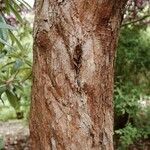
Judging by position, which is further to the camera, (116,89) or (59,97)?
(116,89)

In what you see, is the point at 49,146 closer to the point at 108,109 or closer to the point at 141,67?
the point at 108,109

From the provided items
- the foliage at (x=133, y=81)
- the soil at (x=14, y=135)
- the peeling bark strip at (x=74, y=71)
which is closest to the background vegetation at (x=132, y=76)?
the foliage at (x=133, y=81)

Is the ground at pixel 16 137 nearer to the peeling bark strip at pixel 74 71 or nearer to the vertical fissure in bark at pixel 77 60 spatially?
the peeling bark strip at pixel 74 71

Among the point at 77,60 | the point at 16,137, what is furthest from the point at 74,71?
the point at 16,137

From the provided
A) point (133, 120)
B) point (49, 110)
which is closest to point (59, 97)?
point (49, 110)

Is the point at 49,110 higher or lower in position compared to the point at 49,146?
higher

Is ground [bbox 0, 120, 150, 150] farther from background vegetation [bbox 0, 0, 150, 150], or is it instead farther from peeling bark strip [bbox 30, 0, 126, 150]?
peeling bark strip [bbox 30, 0, 126, 150]

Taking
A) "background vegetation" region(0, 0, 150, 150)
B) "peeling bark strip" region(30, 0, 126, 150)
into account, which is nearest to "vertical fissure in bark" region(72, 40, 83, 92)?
"peeling bark strip" region(30, 0, 126, 150)
